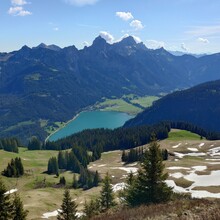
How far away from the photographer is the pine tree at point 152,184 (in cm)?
4075

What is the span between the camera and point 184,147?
514 feet

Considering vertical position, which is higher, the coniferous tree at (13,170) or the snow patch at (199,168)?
the snow patch at (199,168)

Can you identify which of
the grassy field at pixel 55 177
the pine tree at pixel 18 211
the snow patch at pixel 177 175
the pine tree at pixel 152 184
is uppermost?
the pine tree at pixel 152 184

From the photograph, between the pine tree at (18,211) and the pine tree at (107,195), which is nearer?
the pine tree at (18,211)

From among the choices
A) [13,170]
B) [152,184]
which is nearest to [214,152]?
[13,170]

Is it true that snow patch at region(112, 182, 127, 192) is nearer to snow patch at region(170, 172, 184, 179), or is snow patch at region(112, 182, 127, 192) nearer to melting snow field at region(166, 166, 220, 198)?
snow patch at region(170, 172, 184, 179)

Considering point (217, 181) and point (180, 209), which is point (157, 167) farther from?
point (217, 181)

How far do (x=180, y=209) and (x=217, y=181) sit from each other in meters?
59.3

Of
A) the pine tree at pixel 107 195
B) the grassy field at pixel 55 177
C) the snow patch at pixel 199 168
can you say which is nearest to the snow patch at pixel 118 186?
the grassy field at pixel 55 177

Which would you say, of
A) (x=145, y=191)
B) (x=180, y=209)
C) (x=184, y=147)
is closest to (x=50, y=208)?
(x=145, y=191)

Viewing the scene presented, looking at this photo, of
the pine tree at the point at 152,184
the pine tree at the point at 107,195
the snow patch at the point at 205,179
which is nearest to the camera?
the pine tree at the point at 152,184

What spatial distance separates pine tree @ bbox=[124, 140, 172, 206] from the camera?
134 ft

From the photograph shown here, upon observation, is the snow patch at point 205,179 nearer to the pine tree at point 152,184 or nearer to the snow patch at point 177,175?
the snow patch at point 177,175

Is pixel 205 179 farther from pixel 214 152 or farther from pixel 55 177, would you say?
pixel 55 177
